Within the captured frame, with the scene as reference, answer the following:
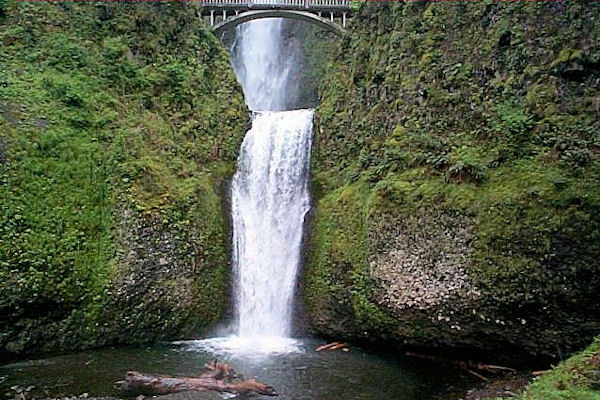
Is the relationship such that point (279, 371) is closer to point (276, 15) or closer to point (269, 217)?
point (269, 217)

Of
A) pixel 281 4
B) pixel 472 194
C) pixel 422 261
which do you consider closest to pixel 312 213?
pixel 422 261

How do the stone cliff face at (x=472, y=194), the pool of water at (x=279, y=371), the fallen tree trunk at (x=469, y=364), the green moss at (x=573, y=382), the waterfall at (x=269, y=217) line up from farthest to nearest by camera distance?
the waterfall at (x=269, y=217) → the fallen tree trunk at (x=469, y=364) → the stone cliff face at (x=472, y=194) → the pool of water at (x=279, y=371) → the green moss at (x=573, y=382)

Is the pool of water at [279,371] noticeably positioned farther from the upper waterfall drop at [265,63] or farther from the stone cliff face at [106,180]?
the upper waterfall drop at [265,63]

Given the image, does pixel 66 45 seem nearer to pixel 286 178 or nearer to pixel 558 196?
pixel 286 178

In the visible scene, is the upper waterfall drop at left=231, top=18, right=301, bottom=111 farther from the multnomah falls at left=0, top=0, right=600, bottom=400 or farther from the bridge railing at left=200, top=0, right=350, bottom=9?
the multnomah falls at left=0, top=0, right=600, bottom=400

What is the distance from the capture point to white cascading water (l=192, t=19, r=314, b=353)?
12539 millimetres

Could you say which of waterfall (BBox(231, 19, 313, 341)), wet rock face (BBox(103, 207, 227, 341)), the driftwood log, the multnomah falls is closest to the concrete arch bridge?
the multnomah falls

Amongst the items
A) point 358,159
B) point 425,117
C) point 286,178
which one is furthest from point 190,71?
point 425,117

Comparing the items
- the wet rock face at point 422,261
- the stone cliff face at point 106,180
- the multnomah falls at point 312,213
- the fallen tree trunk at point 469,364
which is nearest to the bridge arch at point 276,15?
the multnomah falls at point 312,213

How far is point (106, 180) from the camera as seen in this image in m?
11.9

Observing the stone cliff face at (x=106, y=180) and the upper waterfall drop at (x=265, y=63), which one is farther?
the upper waterfall drop at (x=265, y=63)

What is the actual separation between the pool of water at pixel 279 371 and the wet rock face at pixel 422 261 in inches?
49.0

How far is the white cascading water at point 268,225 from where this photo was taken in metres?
12.5

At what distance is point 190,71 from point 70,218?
6249 millimetres
